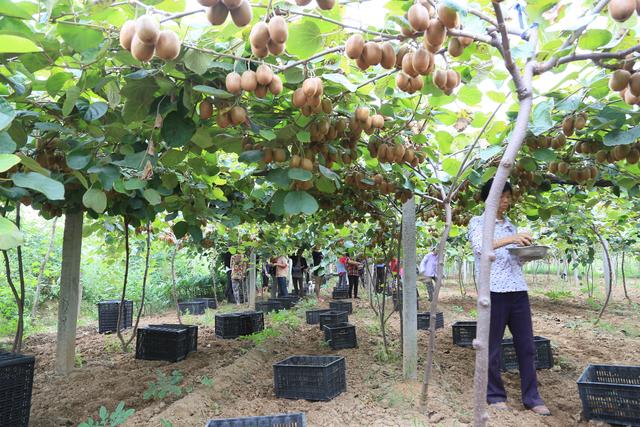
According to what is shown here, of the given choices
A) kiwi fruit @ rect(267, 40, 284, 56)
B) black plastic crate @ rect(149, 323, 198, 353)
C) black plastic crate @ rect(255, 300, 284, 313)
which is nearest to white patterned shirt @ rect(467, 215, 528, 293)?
kiwi fruit @ rect(267, 40, 284, 56)

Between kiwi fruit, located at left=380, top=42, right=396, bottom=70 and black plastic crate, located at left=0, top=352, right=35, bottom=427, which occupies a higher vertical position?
kiwi fruit, located at left=380, top=42, right=396, bottom=70

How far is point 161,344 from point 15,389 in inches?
86.3

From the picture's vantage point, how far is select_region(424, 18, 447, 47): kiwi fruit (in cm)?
120

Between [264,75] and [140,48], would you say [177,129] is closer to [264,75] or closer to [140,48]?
[264,75]

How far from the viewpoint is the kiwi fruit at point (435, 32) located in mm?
1204

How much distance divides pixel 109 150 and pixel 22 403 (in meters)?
1.84

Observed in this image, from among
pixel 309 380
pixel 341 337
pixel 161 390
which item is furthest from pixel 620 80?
pixel 341 337

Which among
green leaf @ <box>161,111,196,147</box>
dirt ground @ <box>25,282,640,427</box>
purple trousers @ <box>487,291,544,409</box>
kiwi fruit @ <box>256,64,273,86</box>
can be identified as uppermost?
kiwi fruit @ <box>256,64,273,86</box>

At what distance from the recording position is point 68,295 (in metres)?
4.39

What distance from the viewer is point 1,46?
1.16 m

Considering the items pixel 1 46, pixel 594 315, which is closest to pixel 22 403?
pixel 1 46

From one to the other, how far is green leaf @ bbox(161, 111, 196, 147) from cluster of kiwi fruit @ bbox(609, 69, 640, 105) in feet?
5.34

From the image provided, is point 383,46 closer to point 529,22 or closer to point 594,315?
point 529,22

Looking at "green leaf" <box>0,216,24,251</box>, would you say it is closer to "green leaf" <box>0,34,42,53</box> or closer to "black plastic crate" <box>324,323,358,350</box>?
"green leaf" <box>0,34,42,53</box>
